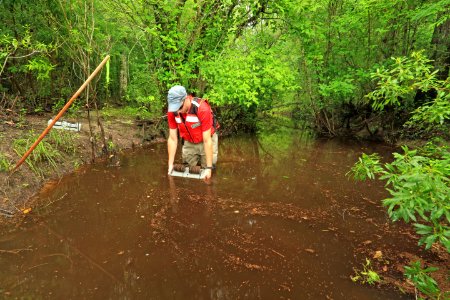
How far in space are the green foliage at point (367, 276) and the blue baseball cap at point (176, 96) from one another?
288 centimetres

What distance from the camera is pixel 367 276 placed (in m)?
2.99

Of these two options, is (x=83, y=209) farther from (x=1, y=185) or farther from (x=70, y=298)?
(x=70, y=298)

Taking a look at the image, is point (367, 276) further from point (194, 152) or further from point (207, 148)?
point (194, 152)

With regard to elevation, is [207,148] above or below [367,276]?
above

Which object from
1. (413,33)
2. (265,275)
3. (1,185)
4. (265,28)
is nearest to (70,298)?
(265,275)

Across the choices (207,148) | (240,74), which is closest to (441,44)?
(240,74)

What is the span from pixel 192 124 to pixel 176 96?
31.6 inches

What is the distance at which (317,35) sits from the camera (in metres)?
9.79

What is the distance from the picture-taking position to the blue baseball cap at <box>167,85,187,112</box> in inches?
147

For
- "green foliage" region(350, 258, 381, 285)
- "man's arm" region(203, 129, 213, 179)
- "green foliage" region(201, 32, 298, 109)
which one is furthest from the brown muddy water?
"green foliage" region(201, 32, 298, 109)

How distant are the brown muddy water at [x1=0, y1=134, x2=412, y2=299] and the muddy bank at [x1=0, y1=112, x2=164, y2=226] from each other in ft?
0.94

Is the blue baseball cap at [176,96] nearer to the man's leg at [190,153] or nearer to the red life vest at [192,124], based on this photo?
the red life vest at [192,124]

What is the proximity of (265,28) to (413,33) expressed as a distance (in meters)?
4.77

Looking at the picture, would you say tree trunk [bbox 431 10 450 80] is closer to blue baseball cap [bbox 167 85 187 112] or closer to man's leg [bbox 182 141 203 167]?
man's leg [bbox 182 141 203 167]
